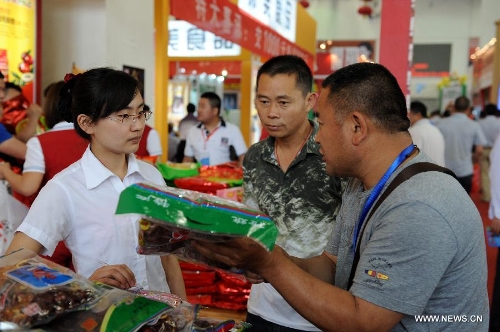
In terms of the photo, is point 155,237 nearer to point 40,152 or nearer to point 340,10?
point 40,152

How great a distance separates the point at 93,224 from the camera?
1632mm

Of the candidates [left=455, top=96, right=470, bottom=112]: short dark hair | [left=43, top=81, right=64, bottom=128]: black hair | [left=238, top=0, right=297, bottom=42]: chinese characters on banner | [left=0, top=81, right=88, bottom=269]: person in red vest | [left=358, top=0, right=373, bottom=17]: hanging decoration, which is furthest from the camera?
[left=358, top=0, right=373, bottom=17]: hanging decoration

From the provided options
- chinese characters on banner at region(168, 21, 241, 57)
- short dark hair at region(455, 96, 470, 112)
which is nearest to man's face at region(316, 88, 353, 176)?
chinese characters on banner at region(168, 21, 241, 57)

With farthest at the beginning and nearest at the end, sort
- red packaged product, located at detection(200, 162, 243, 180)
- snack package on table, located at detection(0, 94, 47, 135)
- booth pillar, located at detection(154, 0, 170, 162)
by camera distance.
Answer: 1. booth pillar, located at detection(154, 0, 170, 162)
2. red packaged product, located at detection(200, 162, 243, 180)
3. snack package on table, located at detection(0, 94, 47, 135)

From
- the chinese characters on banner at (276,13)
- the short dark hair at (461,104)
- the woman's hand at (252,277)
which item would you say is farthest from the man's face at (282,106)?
the short dark hair at (461,104)

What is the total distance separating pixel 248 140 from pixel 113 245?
8.15 m

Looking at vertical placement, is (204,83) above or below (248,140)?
above

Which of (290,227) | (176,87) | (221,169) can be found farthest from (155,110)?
(176,87)

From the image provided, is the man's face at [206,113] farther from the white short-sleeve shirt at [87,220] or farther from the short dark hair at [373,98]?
the short dark hair at [373,98]

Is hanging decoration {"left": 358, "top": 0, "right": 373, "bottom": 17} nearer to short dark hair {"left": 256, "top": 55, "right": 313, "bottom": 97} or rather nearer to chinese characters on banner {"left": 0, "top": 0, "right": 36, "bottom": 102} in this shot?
chinese characters on banner {"left": 0, "top": 0, "right": 36, "bottom": 102}

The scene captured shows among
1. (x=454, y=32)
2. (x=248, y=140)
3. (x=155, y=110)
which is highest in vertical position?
(x=454, y=32)

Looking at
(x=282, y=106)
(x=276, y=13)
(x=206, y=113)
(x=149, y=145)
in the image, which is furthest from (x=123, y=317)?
(x=276, y=13)

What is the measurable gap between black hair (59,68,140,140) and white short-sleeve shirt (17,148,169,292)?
150 millimetres

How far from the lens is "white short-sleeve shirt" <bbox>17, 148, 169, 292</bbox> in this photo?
1.56m
